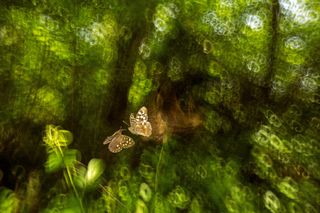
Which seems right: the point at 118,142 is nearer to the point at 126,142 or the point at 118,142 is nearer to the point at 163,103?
the point at 126,142

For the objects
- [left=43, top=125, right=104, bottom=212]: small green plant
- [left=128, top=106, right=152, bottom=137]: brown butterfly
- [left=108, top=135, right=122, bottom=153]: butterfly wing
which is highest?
[left=128, top=106, right=152, bottom=137]: brown butterfly

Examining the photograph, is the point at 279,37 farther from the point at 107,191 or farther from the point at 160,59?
the point at 107,191

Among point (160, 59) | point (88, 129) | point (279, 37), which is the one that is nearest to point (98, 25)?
point (160, 59)

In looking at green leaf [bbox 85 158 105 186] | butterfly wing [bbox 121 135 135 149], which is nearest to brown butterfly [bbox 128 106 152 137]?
butterfly wing [bbox 121 135 135 149]

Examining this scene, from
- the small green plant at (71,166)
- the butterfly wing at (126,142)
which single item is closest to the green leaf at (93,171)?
the small green plant at (71,166)

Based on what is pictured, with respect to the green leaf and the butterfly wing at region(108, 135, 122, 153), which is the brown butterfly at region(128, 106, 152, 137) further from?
the green leaf

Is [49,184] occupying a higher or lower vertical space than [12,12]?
lower
